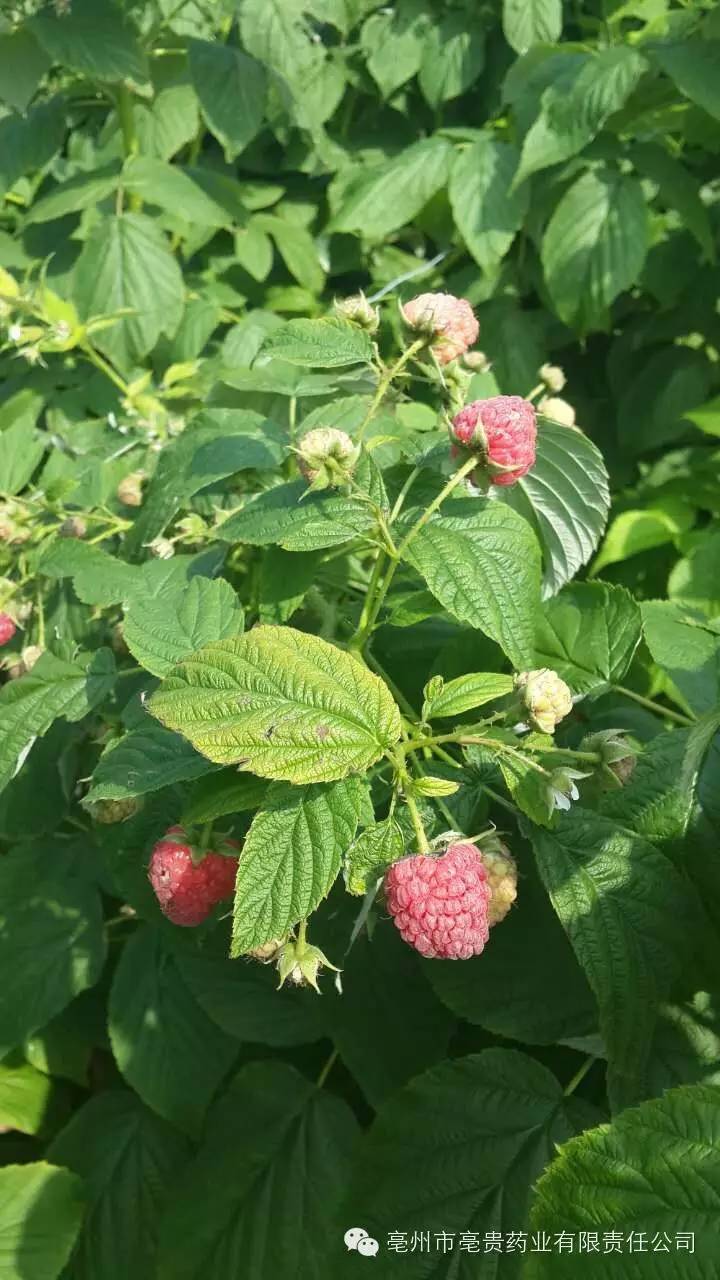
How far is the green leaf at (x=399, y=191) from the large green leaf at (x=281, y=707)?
133cm

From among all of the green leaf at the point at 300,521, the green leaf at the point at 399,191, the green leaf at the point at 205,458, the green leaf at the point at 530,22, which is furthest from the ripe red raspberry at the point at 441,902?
the green leaf at the point at 530,22

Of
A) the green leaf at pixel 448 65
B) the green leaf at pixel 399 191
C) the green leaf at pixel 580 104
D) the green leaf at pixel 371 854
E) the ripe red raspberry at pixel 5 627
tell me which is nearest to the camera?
the green leaf at pixel 371 854

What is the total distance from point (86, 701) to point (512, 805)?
40 centimetres

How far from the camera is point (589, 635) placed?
1.04 m

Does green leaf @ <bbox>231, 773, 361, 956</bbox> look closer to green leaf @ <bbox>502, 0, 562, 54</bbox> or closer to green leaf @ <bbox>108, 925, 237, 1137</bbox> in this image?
green leaf @ <bbox>108, 925, 237, 1137</bbox>

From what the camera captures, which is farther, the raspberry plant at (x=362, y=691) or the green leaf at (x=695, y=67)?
the green leaf at (x=695, y=67)

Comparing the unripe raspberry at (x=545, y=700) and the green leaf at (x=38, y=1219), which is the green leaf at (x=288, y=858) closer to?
the unripe raspberry at (x=545, y=700)

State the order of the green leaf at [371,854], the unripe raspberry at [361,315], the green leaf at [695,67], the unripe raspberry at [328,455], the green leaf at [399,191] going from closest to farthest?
the green leaf at [371,854]
the unripe raspberry at [328,455]
the unripe raspberry at [361,315]
the green leaf at [695,67]
the green leaf at [399,191]

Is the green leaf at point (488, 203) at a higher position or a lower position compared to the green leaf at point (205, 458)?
lower

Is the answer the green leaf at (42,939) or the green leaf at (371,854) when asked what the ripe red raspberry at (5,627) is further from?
the green leaf at (371,854)

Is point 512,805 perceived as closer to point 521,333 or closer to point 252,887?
point 252,887

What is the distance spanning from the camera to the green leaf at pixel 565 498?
40.2 inches

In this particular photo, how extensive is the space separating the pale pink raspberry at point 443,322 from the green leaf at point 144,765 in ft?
1.47

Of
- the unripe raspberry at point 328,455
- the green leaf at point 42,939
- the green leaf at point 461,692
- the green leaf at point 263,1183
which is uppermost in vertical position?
the unripe raspberry at point 328,455
